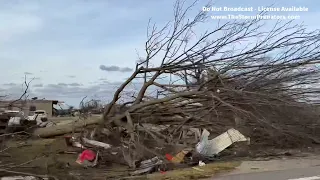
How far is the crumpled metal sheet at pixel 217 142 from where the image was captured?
13.0m

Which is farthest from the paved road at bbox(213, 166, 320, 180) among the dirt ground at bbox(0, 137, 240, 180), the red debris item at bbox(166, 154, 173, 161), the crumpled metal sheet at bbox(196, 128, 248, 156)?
the crumpled metal sheet at bbox(196, 128, 248, 156)

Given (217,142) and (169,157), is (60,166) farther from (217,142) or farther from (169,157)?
(217,142)

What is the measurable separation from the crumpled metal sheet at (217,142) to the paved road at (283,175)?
296 cm

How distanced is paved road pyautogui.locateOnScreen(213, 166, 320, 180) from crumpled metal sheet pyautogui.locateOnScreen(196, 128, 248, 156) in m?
2.96

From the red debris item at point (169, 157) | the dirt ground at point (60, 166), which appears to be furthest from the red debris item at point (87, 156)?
the red debris item at point (169, 157)

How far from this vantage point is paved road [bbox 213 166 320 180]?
946 cm

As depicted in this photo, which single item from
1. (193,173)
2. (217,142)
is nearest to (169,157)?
(193,173)

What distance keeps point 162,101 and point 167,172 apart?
142 inches

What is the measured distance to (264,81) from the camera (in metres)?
13.2

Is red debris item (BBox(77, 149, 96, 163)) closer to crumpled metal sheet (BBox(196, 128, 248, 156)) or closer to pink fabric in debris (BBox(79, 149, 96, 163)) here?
pink fabric in debris (BBox(79, 149, 96, 163))

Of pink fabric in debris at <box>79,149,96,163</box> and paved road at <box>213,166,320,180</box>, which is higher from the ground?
pink fabric in debris at <box>79,149,96,163</box>

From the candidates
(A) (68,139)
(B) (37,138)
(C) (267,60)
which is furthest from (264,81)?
(B) (37,138)

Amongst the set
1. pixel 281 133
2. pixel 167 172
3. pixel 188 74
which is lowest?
pixel 167 172

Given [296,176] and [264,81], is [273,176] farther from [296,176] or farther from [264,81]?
[264,81]
